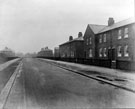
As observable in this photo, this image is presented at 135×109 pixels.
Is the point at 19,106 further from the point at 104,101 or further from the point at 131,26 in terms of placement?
the point at 131,26

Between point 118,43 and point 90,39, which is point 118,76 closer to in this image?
point 118,43

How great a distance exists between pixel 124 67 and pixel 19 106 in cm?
1291

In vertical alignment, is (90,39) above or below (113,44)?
above

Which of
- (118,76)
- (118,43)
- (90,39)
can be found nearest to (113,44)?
(118,43)

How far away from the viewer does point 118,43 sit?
26766 millimetres

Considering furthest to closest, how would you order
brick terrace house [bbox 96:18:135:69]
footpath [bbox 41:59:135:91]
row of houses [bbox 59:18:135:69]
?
1. brick terrace house [bbox 96:18:135:69]
2. row of houses [bbox 59:18:135:69]
3. footpath [bbox 41:59:135:91]

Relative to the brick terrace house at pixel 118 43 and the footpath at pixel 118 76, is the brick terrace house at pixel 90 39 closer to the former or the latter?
the brick terrace house at pixel 118 43

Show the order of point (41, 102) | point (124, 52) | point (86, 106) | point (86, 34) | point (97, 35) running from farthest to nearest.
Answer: point (86, 34), point (97, 35), point (124, 52), point (41, 102), point (86, 106)

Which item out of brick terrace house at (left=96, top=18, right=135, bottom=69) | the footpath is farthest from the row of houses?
the footpath

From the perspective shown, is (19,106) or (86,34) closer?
(19,106)

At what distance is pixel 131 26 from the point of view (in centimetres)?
2395

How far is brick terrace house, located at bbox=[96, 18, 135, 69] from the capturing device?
23500mm

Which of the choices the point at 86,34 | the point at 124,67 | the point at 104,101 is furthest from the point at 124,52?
the point at 104,101

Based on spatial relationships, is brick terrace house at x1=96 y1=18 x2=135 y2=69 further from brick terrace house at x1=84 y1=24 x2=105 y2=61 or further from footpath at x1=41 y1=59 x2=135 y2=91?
footpath at x1=41 y1=59 x2=135 y2=91
